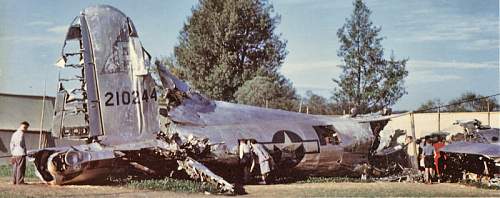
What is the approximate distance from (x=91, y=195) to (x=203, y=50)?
83.1 feet

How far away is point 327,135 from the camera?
17.7 meters

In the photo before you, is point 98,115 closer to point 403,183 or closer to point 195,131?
point 195,131

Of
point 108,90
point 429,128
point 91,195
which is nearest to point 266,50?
point 429,128

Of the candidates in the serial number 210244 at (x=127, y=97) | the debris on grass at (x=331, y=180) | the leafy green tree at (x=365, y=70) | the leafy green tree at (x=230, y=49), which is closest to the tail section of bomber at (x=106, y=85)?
the serial number 210244 at (x=127, y=97)

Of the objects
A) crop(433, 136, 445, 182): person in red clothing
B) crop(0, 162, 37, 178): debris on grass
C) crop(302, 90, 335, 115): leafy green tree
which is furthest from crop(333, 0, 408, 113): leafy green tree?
crop(0, 162, 37, 178): debris on grass

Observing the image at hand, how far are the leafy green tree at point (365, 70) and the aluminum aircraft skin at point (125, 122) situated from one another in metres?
11.4

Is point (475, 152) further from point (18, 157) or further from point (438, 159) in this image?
point (18, 157)

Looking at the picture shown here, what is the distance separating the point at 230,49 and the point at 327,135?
1835cm

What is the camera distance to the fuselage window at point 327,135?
57.1 feet

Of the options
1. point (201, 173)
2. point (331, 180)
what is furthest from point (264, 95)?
point (201, 173)

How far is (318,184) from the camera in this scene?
15.9m

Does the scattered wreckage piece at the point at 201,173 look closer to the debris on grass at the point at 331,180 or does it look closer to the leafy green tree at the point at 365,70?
the debris on grass at the point at 331,180

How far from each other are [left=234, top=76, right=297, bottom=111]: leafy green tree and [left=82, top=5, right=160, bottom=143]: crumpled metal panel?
54.4ft

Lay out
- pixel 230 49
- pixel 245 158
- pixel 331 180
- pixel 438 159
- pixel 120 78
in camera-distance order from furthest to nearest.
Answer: pixel 230 49
pixel 438 159
pixel 331 180
pixel 245 158
pixel 120 78
